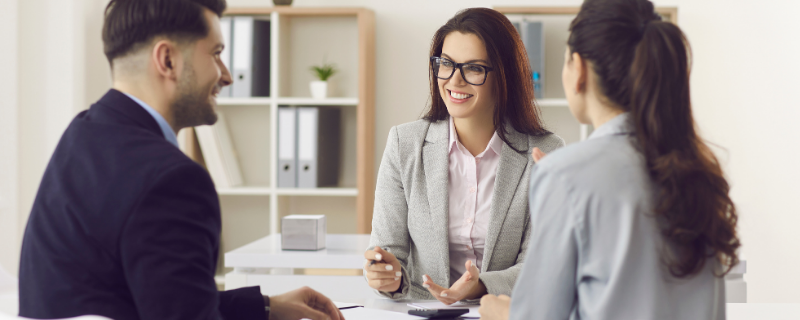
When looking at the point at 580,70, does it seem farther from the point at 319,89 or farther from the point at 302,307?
the point at 319,89

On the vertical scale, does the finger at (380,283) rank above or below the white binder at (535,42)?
below

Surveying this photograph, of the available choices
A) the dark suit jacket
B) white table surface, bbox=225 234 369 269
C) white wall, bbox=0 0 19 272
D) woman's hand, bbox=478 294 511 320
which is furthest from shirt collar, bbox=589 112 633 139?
white wall, bbox=0 0 19 272

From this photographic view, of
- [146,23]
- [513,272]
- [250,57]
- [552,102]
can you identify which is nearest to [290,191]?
[250,57]

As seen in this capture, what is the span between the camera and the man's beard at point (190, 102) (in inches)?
37.7

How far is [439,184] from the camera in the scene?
1686 mm

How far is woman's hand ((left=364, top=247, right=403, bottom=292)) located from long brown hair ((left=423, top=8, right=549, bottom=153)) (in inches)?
18.4

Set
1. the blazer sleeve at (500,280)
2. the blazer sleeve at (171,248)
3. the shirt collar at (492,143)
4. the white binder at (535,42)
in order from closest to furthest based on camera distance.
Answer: the blazer sleeve at (171,248), the blazer sleeve at (500,280), the shirt collar at (492,143), the white binder at (535,42)

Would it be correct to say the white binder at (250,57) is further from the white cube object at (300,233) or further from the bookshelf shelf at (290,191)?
the white cube object at (300,233)

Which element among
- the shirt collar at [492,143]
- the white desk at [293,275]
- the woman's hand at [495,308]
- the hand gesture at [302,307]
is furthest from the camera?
the white desk at [293,275]

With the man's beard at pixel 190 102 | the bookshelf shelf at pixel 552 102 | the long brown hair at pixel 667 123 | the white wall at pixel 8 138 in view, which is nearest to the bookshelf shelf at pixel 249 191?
the white wall at pixel 8 138

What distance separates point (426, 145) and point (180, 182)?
3.36 ft

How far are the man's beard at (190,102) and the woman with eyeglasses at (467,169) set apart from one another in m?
0.74

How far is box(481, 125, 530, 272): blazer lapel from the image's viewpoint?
63.5 inches

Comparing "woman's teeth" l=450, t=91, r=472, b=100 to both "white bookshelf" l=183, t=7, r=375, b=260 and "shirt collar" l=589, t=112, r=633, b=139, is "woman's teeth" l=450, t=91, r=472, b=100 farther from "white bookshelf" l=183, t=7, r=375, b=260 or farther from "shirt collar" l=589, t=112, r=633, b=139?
"white bookshelf" l=183, t=7, r=375, b=260
